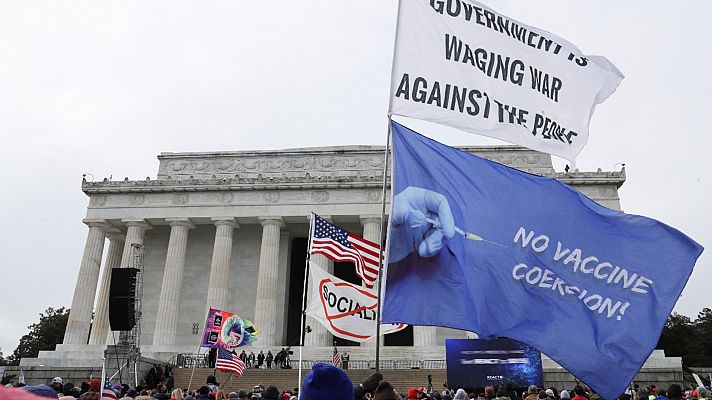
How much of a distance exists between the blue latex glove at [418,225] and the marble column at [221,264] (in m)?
42.9

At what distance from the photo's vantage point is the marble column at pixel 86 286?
50375mm

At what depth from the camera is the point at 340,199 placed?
51875mm

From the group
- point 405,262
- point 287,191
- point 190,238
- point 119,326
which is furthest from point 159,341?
point 405,262

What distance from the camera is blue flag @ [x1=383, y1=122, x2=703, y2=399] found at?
26.4 ft

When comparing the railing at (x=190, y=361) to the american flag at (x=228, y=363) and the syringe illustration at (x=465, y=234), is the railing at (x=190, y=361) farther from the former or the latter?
the syringe illustration at (x=465, y=234)

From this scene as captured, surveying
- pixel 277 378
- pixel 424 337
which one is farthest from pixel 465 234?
pixel 424 337

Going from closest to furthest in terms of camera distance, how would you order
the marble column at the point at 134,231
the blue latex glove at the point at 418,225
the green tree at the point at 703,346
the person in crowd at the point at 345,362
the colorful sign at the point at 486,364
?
the blue latex glove at the point at 418,225 < the colorful sign at the point at 486,364 < the person in crowd at the point at 345,362 < the marble column at the point at 134,231 < the green tree at the point at 703,346

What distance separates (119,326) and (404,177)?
19718 mm

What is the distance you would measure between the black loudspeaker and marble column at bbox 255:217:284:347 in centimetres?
2373

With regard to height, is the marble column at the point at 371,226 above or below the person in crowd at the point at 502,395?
above

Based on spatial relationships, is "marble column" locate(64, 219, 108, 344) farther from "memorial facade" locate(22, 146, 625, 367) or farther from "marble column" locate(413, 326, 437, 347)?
"marble column" locate(413, 326, 437, 347)

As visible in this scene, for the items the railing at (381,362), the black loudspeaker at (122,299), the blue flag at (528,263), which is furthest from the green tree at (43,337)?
the blue flag at (528,263)

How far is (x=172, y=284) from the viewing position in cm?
5162

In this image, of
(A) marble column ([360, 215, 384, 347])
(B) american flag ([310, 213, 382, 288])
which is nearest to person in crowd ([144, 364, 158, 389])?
(A) marble column ([360, 215, 384, 347])
